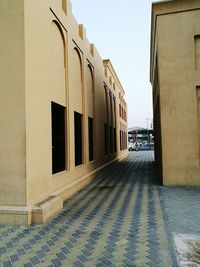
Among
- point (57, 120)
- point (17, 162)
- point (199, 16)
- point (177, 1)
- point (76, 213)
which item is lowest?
point (76, 213)

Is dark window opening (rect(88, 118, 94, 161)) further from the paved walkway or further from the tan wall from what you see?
the tan wall

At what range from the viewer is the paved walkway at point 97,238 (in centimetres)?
451

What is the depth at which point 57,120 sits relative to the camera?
9.65 metres

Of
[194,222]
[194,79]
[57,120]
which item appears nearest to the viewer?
[194,222]

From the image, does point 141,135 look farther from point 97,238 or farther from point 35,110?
point 97,238

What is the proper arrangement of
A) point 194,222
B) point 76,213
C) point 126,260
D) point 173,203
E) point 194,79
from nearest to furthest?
point 126,260, point 194,222, point 76,213, point 173,203, point 194,79

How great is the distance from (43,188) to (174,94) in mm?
6737

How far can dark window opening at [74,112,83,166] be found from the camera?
39.4ft

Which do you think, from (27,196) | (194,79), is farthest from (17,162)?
(194,79)

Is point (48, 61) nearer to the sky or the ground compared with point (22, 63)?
nearer to the sky

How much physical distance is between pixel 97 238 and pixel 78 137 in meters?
7.23

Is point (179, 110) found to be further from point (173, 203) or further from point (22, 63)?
point (22, 63)

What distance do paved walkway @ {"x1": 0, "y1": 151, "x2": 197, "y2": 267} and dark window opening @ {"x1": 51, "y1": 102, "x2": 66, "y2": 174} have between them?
1611 millimetres

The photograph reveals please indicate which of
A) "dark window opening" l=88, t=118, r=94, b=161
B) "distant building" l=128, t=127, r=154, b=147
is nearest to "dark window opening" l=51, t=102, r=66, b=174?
"dark window opening" l=88, t=118, r=94, b=161
